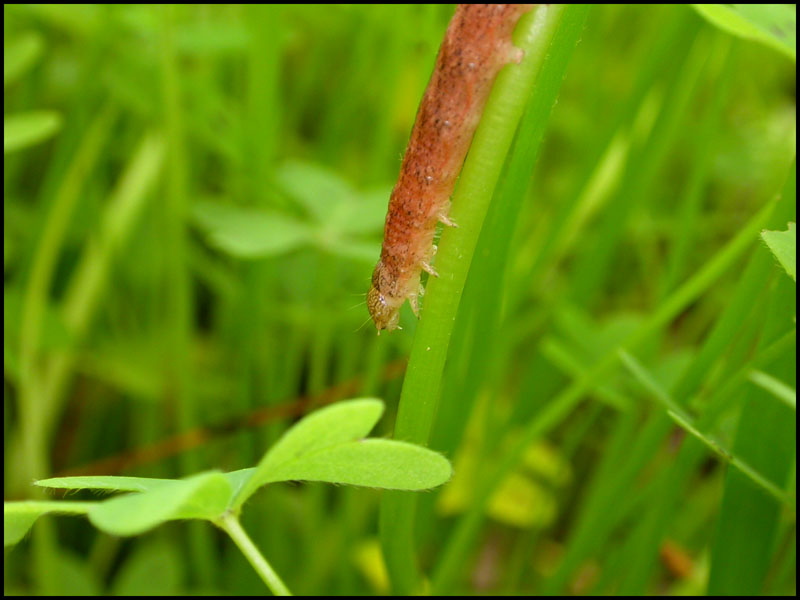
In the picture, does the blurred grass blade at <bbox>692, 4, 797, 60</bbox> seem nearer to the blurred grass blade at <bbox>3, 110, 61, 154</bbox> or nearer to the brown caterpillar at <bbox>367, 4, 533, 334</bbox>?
the brown caterpillar at <bbox>367, 4, 533, 334</bbox>

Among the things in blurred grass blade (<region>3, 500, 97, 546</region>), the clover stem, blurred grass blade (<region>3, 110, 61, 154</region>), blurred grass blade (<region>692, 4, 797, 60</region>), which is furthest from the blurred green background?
blurred grass blade (<region>3, 500, 97, 546</region>)

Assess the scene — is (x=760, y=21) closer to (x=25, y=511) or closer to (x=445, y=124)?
(x=445, y=124)

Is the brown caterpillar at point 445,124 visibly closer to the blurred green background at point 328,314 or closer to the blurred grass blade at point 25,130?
the blurred green background at point 328,314

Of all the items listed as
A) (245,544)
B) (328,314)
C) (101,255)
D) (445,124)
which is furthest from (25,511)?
(101,255)

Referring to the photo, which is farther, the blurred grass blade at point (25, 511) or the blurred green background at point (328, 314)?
the blurred green background at point (328, 314)

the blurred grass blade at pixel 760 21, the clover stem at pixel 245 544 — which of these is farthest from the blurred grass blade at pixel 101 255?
the blurred grass blade at pixel 760 21

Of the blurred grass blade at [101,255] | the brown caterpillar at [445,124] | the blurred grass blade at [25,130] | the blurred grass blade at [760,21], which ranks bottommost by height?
the blurred grass blade at [101,255]
